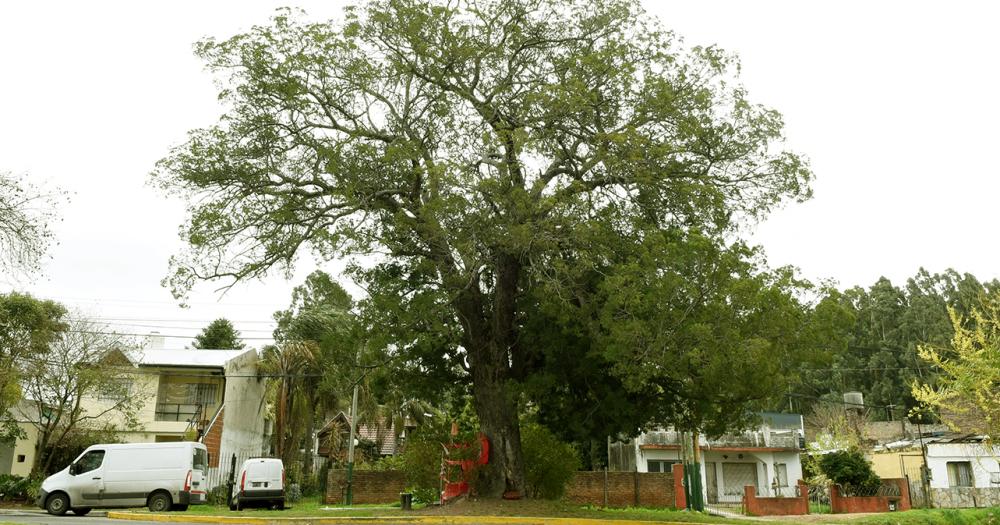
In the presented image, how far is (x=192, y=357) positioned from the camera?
37.2 metres

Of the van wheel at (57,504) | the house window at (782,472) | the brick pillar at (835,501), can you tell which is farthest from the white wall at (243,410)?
the house window at (782,472)

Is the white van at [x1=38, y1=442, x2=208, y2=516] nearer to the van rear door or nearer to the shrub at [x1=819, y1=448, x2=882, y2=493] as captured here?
the van rear door

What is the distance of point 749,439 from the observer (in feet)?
135

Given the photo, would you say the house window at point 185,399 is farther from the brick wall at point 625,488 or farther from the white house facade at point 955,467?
the white house facade at point 955,467

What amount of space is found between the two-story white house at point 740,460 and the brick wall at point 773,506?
29.2 ft

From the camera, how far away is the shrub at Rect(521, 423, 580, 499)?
21141 mm

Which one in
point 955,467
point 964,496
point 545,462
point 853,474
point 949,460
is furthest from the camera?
point 955,467

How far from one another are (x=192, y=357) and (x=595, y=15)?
2802 cm

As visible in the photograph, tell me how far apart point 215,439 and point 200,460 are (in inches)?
520

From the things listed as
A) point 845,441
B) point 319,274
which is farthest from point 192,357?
point 845,441

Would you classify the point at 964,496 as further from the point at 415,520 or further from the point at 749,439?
the point at 415,520

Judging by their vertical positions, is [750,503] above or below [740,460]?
below

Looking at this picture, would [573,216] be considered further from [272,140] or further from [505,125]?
[272,140]

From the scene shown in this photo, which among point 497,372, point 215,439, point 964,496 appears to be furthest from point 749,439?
point 215,439
